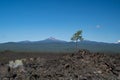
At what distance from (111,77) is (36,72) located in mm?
7342

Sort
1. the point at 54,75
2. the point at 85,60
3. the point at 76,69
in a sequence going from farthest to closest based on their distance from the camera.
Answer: the point at 85,60 < the point at 76,69 < the point at 54,75

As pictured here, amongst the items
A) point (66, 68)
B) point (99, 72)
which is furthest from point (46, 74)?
point (99, 72)

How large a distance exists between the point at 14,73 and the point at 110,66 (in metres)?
10.2

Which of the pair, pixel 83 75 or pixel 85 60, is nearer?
pixel 83 75

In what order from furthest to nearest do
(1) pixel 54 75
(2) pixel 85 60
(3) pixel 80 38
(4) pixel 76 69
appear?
(3) pixel 80 38
(2) pixel 85 60
(4) pixel 76 69
(1) pixel 54 75

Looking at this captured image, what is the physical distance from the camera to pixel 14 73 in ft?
75.9

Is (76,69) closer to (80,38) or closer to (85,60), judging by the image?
(85,60)

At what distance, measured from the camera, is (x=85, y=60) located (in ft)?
87.4

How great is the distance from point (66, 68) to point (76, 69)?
111 centimetres

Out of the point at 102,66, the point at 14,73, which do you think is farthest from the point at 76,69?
the point at 14,73

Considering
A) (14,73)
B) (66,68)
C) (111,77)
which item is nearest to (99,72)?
(111,77)

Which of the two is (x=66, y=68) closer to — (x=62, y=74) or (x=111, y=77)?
(x=62, y=74)

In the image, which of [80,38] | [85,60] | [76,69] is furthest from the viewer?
[80,38]

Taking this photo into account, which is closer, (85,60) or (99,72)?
(99,72)
